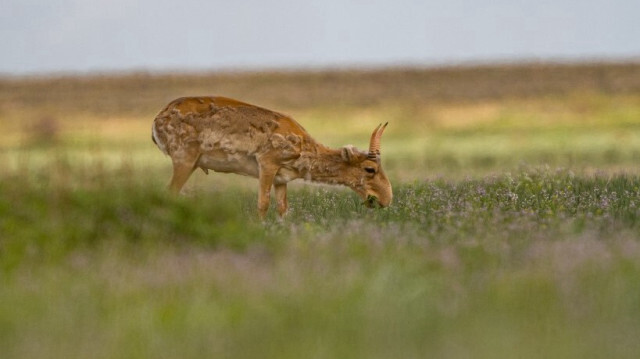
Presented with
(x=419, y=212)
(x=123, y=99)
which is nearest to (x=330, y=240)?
(x=419, y=212)

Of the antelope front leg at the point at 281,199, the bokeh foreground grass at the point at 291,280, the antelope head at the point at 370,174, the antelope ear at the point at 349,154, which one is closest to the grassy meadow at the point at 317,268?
the bokeh foreground grass at the point at 291,280

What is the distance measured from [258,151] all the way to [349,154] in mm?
1155

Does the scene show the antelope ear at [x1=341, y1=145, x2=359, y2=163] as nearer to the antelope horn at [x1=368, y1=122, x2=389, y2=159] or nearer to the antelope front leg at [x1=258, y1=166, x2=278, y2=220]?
the antelope horn at [x1=368, y1=122, x2=389, y2=159]

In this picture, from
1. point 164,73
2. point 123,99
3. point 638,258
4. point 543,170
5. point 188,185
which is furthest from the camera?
point 164,73

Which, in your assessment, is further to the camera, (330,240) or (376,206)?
(376,206)

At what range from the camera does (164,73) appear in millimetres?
67750

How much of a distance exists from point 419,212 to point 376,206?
0.89m

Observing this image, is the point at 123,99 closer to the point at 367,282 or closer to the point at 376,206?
the point at 376,206

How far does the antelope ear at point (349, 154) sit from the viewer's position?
15.1 m

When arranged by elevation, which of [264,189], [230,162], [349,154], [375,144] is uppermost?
[375,144]

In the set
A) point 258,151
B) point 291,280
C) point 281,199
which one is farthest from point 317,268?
point 281,199

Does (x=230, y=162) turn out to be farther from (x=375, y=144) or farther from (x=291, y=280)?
(x=291, y=280)

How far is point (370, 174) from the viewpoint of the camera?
15086 millimetres

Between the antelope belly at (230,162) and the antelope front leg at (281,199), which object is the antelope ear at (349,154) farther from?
the antelope belly at (230,162)
